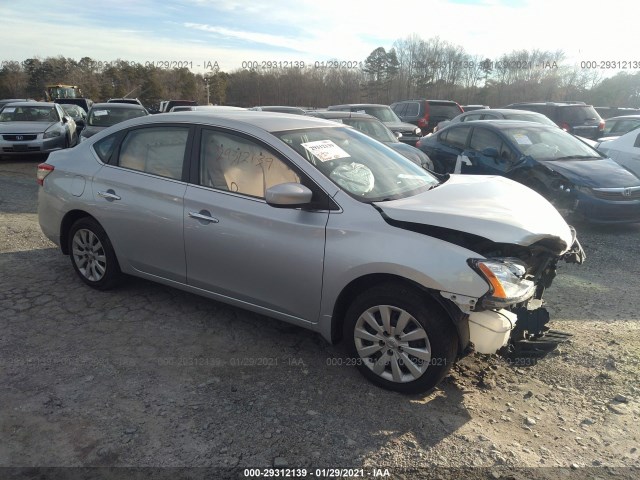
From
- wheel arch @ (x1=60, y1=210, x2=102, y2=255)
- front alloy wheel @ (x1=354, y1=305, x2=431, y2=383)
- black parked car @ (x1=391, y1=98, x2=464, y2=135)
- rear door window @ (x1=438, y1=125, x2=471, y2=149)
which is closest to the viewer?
front alloy wheel @ (x1=354, y1=305, x2=431, y2=383)

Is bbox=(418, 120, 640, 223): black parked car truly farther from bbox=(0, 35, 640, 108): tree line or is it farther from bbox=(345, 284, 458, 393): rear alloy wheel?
bbox=(0, 35, 640, 108): tree line

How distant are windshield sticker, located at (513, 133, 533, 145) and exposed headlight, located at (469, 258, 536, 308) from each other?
5.40 meters

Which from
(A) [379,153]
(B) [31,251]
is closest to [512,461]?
(A) [379,153]

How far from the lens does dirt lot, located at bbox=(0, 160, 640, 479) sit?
99.7 inches

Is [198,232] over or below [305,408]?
over

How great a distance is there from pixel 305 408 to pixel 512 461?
120 cm

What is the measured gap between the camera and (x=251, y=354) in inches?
140

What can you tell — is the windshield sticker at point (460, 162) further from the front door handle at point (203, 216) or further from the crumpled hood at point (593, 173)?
the front door handle at point (203, 216)

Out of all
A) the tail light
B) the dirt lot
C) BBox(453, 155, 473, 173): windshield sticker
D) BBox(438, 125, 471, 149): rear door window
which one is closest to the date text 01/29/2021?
the dirt lot

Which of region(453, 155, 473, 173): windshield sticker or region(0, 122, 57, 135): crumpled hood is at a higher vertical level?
region(453, 155, 473, 173): windshield sticker

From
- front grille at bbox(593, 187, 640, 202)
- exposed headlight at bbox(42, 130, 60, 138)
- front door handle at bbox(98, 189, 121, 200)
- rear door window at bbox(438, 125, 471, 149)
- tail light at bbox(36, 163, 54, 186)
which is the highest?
rear door window at bbox(438, 125, 471, 149)

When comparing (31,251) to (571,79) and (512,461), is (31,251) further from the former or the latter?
(571,79)

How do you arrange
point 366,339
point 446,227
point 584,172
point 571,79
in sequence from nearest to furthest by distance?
point 446,227 < point 366,339 < point 584,172 < point 571,79

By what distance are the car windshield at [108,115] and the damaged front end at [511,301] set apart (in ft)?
39.4
